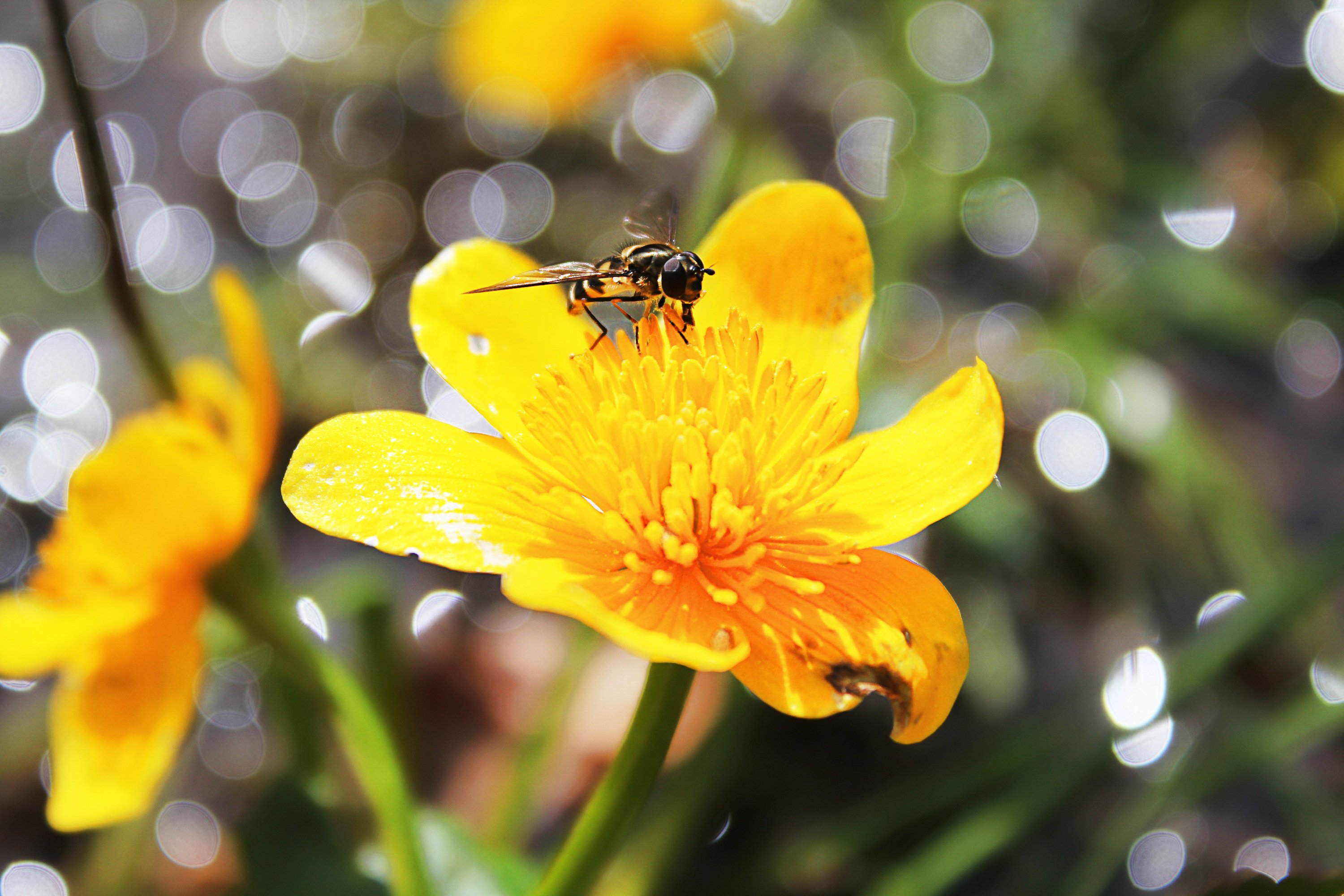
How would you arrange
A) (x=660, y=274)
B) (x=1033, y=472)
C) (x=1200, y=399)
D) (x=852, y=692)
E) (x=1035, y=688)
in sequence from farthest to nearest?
1. (x=1200, y=399)
2. (x=1033, y=472)
3. (x=1035, y=688)
4. (x=660, y=274)
5. (x=852, y=692)

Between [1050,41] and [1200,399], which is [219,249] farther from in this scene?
[1200,399]

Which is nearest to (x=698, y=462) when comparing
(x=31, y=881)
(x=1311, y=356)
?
(x=31, y=881)

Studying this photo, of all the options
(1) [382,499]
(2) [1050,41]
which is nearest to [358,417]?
(1) [382,499]

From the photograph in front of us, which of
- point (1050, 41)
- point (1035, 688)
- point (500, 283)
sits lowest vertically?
point (1035, 688)

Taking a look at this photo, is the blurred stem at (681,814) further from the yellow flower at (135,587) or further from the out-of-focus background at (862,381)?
the yellow flower at (135,587)

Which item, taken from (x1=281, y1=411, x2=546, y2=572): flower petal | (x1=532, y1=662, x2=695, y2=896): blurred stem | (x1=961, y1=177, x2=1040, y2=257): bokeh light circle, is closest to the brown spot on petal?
(x1=532, y1=662, x2=695, y2=896): blurred stem

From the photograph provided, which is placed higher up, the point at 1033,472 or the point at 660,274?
the point at 660,274

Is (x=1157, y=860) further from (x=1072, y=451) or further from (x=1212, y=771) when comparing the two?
(x=1072, y=451)
